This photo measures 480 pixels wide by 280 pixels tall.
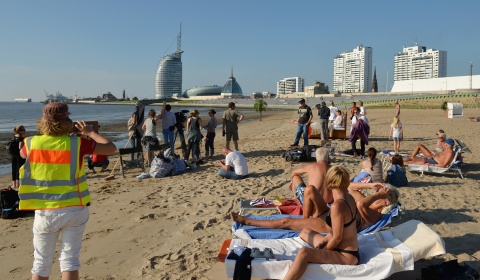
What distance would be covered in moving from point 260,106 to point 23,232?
29668mm

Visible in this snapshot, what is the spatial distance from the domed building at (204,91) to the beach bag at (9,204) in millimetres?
156016

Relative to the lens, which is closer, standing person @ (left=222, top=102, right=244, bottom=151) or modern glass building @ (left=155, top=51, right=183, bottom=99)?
standing person @ (left=222, top=102, right=244, bottom=151)

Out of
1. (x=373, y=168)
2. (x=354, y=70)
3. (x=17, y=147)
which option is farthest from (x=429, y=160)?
(x=354, y=70)

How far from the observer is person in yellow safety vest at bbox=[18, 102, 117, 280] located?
8.92ft

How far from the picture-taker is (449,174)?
26.3 ft

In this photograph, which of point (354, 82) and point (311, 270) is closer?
point (311, 270)

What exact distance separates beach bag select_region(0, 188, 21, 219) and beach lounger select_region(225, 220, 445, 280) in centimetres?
400

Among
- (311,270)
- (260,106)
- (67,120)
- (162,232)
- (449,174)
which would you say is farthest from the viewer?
(260,106)

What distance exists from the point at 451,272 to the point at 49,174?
3309 mm

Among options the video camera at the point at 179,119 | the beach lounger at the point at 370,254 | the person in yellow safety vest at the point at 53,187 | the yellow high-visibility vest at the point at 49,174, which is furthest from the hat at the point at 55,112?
the video camera at the point at 179,119

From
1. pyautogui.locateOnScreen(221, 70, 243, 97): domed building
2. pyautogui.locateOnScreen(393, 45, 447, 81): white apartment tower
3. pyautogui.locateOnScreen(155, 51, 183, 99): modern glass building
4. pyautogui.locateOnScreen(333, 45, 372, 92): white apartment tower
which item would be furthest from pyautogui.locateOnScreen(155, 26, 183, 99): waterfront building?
pyautogui.locateOnScreen(393, 45, 447, 81): white apartment tower

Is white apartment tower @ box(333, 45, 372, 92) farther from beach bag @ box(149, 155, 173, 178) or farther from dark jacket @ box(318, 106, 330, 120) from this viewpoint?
beach bag @ box(149, 155, 173, 178)

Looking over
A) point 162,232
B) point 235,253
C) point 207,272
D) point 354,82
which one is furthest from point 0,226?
point 354,82

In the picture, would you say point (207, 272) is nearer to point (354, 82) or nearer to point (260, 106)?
point (260, 106)
